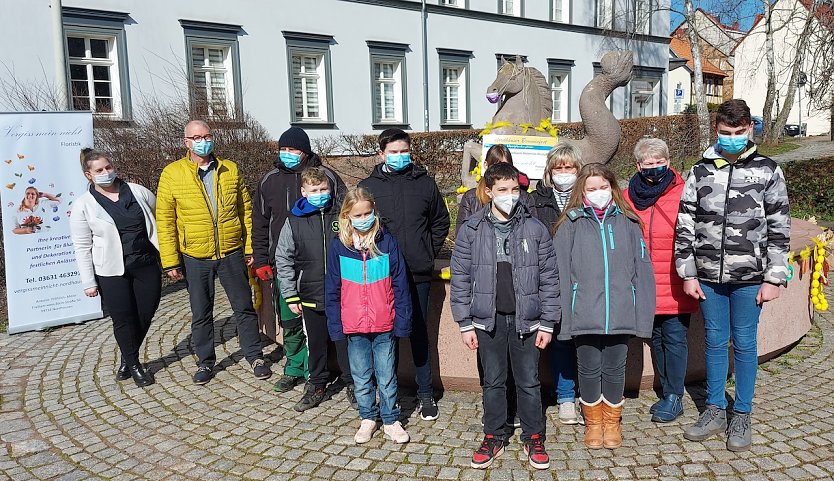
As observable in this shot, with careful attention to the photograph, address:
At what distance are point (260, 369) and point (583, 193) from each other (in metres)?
2.88

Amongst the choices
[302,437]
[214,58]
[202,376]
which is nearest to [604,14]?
[214,58]

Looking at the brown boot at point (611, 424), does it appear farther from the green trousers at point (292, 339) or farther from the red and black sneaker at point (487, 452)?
the green trousers at point (292, 339)

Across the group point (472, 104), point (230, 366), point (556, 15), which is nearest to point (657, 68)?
point (556, 15)

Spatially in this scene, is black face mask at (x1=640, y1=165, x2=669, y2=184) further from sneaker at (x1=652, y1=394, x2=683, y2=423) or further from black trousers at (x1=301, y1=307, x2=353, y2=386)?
black trousers at (x1=301, y1=307, x2=353, y2=386)

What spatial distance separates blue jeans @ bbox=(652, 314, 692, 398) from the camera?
399 centimetres

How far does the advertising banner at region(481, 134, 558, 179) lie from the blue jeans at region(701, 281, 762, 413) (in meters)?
2.33

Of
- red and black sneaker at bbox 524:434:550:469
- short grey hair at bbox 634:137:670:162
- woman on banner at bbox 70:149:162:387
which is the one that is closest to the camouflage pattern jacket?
short grey hair at bbox 634:137:670:162

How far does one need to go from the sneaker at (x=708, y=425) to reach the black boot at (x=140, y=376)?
12.6 feet

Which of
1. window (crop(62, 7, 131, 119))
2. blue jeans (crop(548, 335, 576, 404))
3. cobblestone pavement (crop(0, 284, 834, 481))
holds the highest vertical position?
window (crop(62, 7, 131, 119))

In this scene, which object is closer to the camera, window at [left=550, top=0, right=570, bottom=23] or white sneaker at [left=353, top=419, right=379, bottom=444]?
white sneaker at [left=353, top=419, right=379, bottom=444]

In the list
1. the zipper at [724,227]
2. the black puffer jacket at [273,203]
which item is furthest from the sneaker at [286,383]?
the zipper at [724,227]

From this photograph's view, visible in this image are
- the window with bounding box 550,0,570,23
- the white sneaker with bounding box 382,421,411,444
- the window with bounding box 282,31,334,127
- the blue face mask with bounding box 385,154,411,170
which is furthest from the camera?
the window with bounding box 550,0,570,23

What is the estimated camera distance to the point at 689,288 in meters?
3.68

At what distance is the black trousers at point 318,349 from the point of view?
4.34m
